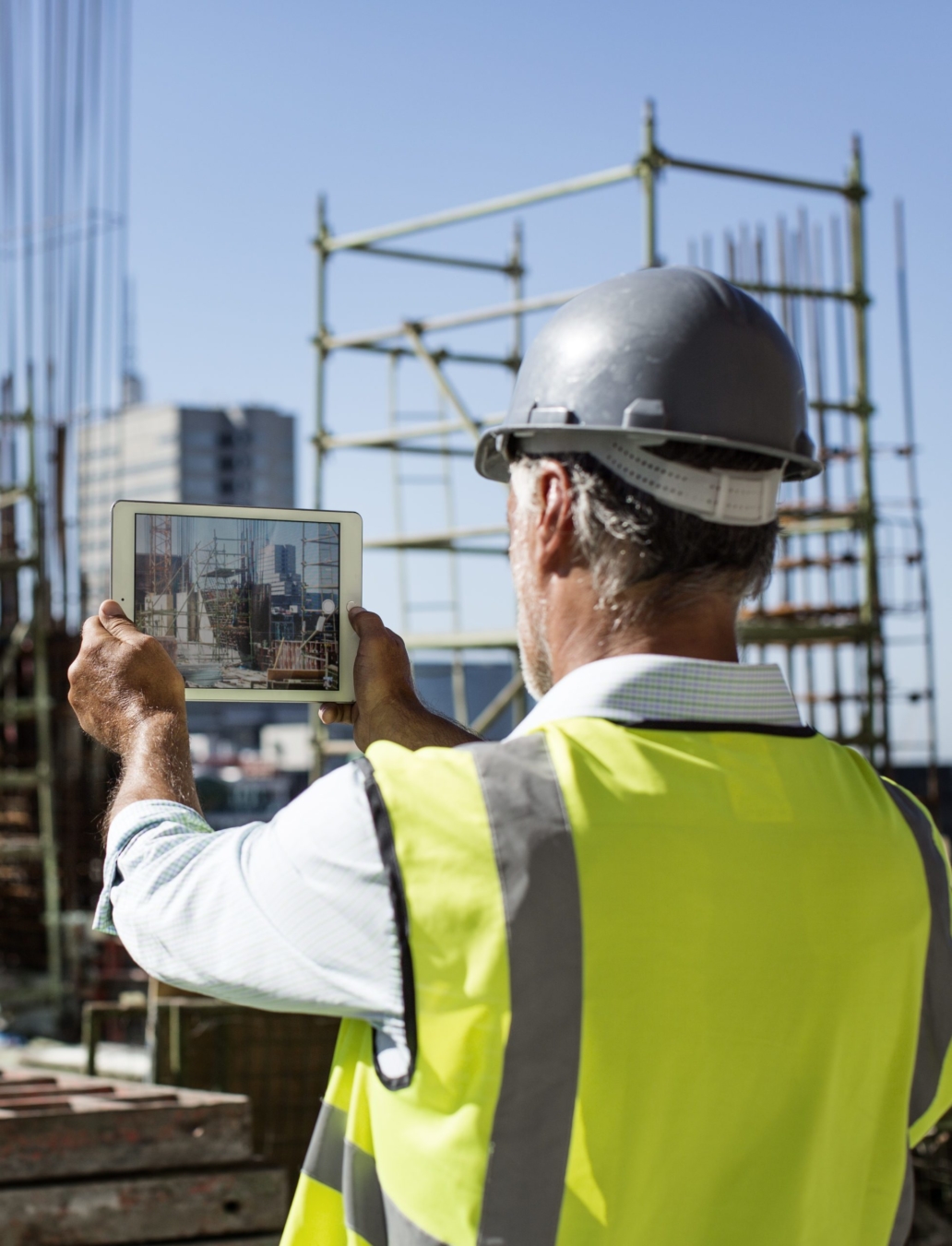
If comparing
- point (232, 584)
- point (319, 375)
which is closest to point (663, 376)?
point (232, 584)

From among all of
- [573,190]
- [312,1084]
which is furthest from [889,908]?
[573,190]

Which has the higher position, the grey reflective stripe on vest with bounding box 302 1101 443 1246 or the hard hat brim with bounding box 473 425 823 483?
the hard hat brim with bounding box 473 425 823 483

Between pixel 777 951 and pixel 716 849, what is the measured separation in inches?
4.3

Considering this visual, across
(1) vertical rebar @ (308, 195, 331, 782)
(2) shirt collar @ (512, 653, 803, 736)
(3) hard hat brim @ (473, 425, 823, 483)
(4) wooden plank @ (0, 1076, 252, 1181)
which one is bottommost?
(4) wooden plank @ (0, 1076, 252, 1181)

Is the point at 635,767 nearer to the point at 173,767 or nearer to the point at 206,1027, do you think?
the point at 173,767

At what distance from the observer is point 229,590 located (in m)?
1.77

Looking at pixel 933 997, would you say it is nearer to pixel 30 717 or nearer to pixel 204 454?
pixel 30 717

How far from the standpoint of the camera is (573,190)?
299 inches

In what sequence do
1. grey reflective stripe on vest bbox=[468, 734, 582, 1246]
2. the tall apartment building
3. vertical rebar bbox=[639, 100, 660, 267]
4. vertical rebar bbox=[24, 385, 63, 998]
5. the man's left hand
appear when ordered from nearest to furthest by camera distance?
grey reflective stripe on vest bbox=[468, 734, 582, 1246], the man's left hand, vertical rebar bbox=[639, 100, 660, 267], vertical rebar bbox=[24, 385, 63, 998], the tall apartment building

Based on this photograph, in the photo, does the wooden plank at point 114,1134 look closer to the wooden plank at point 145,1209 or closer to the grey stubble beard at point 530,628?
the wooden plank at point 145,1209

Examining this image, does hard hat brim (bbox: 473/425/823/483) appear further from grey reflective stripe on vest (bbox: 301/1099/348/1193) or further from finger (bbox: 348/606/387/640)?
grey reflective stripe on vest (bbox: 301/1099/348/1193)

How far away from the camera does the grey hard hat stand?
1.42 m

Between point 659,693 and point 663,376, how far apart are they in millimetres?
319

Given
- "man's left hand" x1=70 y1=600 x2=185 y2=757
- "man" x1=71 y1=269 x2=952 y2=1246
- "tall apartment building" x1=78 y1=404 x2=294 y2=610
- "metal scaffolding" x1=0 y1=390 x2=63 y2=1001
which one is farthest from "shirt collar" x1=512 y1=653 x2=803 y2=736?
"tall apartment building" x1=78 y1=404 x2=294 y2=610
